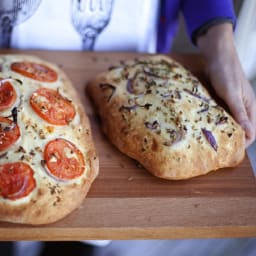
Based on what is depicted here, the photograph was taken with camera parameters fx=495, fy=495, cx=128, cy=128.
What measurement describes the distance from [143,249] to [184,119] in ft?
2.36

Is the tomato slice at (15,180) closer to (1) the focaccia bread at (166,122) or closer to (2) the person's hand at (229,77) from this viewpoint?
(1) the focaccia bread at (166,122)

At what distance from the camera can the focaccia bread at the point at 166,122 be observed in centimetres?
126

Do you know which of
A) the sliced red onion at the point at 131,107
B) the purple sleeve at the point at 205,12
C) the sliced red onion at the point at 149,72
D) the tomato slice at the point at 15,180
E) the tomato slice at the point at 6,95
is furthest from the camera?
the purple sleeve at the point at 205,12

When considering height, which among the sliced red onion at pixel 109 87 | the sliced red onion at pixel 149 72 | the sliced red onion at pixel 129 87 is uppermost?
the sliced red onion at pixel 149 72

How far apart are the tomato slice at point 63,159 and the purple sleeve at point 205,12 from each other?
0.69 m

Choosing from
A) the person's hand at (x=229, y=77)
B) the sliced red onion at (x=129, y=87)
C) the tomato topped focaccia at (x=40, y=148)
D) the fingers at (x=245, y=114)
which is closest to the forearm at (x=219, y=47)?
the person's hand at (x=229, y=77)

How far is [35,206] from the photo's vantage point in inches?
42.8

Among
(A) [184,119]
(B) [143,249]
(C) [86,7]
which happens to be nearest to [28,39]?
(C) [86,7]

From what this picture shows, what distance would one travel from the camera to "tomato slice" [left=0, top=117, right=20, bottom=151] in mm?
1144

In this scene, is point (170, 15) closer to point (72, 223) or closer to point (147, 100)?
point (147, 100)

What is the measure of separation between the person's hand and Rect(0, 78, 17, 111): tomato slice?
628 millimetres

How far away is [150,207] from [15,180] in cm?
33

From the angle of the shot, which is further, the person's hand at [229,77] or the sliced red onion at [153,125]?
the person's hand at [229,77]

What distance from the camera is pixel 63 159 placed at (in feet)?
3.79
